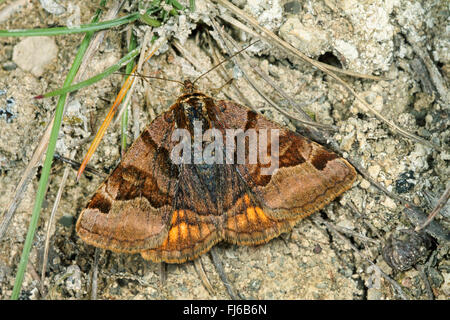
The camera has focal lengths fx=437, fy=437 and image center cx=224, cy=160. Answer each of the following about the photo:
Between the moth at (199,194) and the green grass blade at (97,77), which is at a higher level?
the green grass blade at (97,77)

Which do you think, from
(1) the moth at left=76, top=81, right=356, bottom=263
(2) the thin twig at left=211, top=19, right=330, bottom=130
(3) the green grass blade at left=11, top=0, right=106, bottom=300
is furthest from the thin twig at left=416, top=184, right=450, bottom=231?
(3) the green grass blade at left=11, top=0, right=106, bottom=300

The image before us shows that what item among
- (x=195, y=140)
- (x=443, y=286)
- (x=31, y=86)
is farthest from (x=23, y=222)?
(x=443, y=286)

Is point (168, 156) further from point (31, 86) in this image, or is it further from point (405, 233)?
point (405, 233)

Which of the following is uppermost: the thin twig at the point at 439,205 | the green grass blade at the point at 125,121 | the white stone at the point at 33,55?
the white stone at the point at 33,55

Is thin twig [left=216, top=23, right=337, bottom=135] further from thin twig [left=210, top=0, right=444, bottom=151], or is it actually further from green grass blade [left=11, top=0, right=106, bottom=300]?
green grass blade [left=11, top=0, right=106, bottom=300]

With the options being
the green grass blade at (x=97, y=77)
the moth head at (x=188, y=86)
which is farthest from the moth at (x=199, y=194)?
the green grass blade at (x=97, y=77)

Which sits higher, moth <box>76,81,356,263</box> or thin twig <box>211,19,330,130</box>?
thin twig <box>211,19,330,130</box>

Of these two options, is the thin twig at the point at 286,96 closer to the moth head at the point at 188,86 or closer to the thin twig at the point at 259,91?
the thin twig at the point at 259,91
